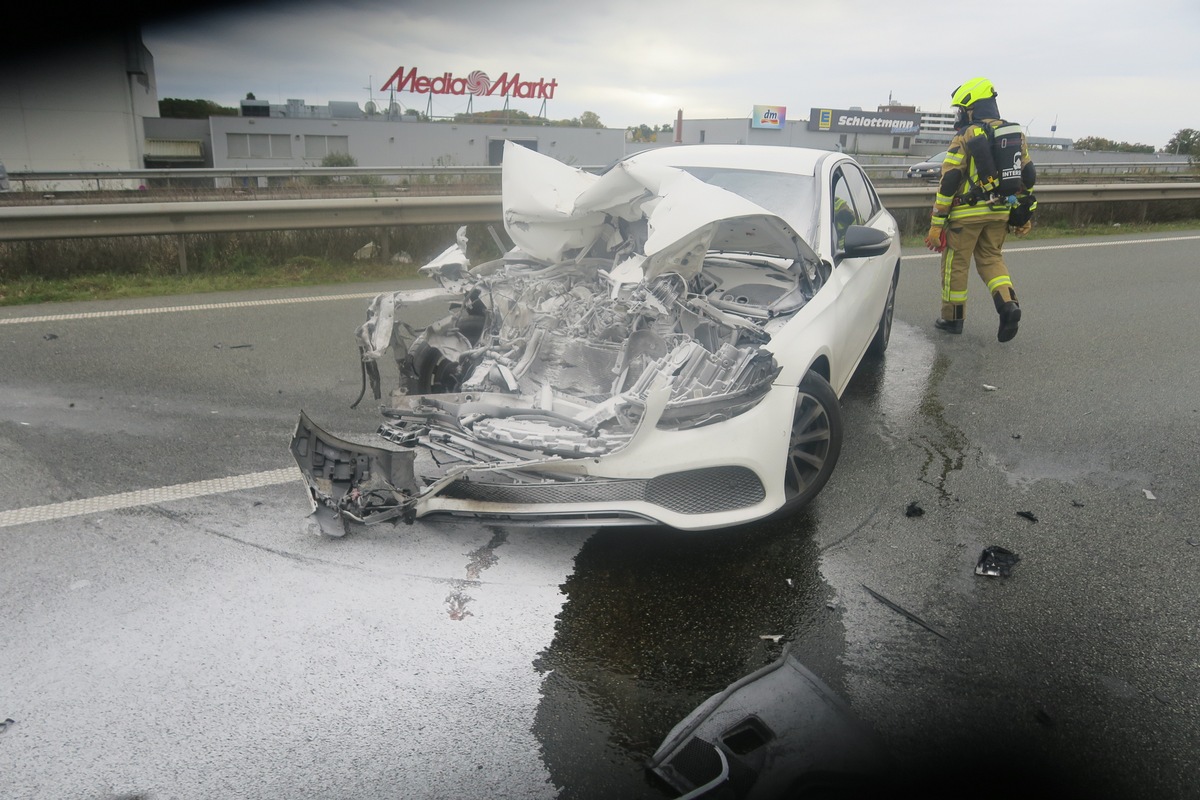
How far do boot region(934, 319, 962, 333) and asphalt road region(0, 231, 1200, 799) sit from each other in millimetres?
2030

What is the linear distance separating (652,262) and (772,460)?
1124 mm

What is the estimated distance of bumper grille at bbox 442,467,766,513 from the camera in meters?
3.35

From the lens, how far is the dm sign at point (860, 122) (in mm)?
49156

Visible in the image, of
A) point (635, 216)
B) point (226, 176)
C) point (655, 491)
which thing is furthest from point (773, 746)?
point (226, 176)

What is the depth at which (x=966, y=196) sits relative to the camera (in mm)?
7141

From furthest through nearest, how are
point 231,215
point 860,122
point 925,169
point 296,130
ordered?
point 860,122
point 296,130
point 925,169
point 231,215

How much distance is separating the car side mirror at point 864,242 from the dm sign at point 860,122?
135ft

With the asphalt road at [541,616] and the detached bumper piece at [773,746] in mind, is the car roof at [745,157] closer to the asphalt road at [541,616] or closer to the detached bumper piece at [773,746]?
the asphalt road at [541,616]

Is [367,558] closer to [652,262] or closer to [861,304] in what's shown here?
[652,262]

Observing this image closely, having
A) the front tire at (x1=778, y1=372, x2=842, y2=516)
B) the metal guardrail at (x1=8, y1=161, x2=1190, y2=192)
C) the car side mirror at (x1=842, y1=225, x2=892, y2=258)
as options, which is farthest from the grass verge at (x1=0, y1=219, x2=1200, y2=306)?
the front tire at (x1=778, y1=372, x2=842, y2=516)

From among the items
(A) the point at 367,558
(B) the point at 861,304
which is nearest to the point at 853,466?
(B) the point at 861,304

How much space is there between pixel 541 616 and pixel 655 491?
2.11 ft

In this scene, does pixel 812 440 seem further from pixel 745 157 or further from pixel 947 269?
pixel 947 269

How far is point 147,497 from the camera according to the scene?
4043 millimetres
